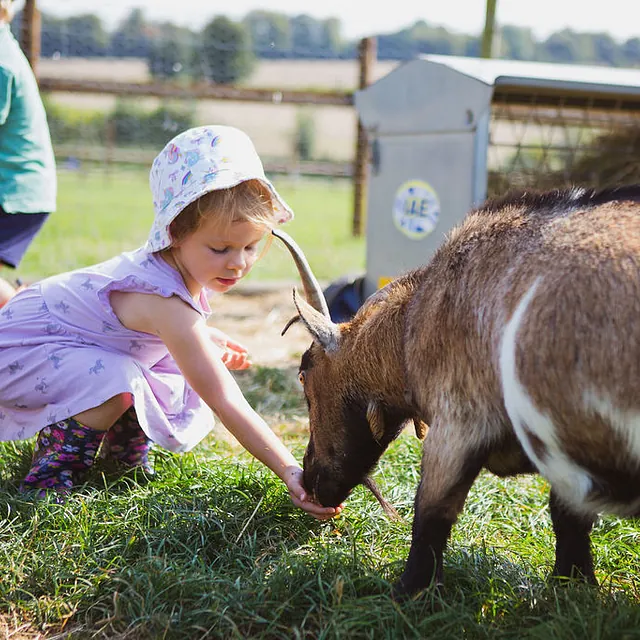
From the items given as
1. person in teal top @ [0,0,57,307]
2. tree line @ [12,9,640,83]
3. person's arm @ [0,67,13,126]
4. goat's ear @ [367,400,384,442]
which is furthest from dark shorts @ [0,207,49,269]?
tree line @ [12,9,640,83]

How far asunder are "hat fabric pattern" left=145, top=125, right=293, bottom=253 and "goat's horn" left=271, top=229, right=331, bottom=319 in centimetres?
22

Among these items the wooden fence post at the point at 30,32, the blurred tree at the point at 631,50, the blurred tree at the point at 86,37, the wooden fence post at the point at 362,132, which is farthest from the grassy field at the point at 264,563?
the blurred tree at the point at 631,50

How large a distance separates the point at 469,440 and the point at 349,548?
732mm

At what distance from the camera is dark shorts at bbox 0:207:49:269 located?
4242 millimetres

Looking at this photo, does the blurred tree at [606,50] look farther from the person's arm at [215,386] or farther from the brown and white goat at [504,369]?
the person's arm at [215,386]

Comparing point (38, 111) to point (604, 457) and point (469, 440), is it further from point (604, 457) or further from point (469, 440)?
point (604, 457)

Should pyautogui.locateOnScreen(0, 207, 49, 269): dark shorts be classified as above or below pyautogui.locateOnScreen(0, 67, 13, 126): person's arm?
below

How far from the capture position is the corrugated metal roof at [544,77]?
4.49 meters

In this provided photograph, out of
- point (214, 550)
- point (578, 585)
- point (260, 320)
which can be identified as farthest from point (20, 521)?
point (260, 320)

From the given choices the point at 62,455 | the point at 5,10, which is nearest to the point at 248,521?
the point at 62,455

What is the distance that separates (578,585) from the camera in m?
2.43

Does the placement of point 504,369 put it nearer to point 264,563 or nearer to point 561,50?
point 264,563

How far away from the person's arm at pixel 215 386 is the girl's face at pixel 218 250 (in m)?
0.14

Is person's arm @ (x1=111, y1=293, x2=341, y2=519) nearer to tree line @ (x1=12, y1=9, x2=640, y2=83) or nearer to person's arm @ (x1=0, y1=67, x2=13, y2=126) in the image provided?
person's arm @ (x1=0, y1=67, x2=13, y2=126)
